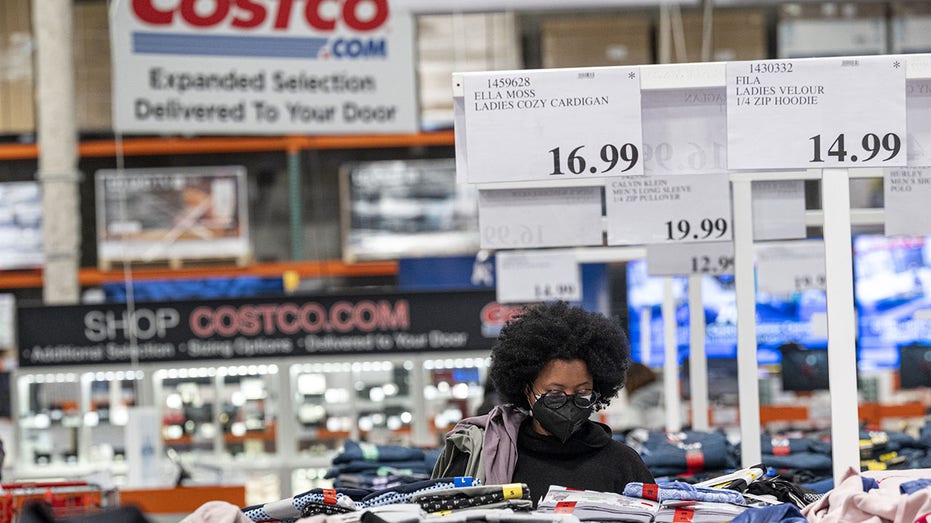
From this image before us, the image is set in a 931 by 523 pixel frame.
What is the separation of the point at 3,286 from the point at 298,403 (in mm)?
7289

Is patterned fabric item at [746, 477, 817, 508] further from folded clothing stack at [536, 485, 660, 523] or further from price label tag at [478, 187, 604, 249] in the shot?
price label tag at [478, 187, 604, 249]

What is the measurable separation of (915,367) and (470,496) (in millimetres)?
6904

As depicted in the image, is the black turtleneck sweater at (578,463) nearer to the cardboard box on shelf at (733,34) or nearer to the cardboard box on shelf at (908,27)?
the cardboard box on shelf at (733,34)

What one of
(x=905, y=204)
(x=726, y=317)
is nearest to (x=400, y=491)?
(x=905, y=204)

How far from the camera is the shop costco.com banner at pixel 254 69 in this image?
7688 mm

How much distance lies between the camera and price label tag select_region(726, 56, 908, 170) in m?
4.17

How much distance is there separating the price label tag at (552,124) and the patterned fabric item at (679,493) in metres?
1.11

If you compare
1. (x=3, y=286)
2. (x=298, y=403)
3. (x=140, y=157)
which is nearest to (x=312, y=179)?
(x=140, y=157)

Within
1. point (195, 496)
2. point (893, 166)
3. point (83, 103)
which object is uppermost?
point (83, 103)

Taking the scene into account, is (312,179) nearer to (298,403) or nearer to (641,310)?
(641,310)

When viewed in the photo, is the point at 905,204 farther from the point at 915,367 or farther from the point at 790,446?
the point at 915,367

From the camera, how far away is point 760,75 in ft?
13.8

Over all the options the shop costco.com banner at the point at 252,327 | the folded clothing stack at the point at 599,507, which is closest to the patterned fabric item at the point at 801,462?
the folded clothing stack at the point at 599,507

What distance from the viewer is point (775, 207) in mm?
6090
